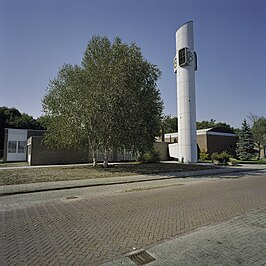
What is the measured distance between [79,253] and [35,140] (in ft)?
82.9

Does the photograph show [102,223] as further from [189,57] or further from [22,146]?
[22,146]

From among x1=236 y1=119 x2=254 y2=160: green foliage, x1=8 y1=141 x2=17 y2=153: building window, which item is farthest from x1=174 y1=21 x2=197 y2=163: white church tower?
x1=8 y1=141 x2=17 y2=153: building window

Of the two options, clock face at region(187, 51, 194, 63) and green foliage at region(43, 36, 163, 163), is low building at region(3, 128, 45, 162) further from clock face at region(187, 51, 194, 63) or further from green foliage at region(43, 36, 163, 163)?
clock face at region(187, 51, 194, 63)

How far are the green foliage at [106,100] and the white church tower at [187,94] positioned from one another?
10952 mm

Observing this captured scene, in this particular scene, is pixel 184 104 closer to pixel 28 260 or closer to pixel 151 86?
pixel 151 86

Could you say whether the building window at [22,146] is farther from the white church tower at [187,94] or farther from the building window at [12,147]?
the white church tower at [187,94]

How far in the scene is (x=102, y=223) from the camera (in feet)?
19.6

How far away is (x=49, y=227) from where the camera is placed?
570cm

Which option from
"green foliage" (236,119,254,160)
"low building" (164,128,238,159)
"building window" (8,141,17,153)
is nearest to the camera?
"building window" (8,141,17,153)

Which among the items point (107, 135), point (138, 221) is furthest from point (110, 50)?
point (138, 221)

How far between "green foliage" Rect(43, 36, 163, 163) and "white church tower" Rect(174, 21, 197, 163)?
11.0m

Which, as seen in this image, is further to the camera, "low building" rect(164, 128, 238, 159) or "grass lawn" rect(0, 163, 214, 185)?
"low building" rect(164, 128, 238, 159)

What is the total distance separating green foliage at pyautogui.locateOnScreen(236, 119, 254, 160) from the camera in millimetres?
39406

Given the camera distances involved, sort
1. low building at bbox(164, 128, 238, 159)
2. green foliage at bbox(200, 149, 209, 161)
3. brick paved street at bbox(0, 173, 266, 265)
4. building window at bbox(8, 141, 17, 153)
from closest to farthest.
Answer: brick paved street at bbox(0, 173, 266, 265) → building window at bbox(8, 141, 17, 153) → green foliage at bbox(200, 149, 209, 161) → low building at bbox(164, 128, 238, 159)
